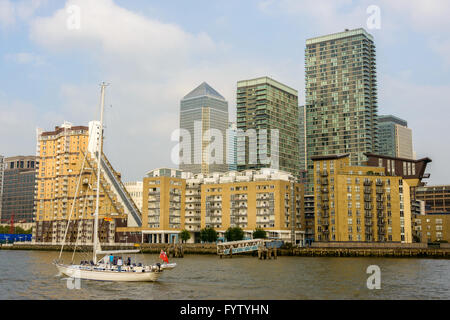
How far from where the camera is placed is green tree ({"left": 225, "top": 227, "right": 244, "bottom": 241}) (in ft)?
613

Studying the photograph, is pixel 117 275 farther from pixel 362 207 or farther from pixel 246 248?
pixel 362 207

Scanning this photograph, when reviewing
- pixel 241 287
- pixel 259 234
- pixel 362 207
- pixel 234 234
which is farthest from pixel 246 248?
pixel 241 287

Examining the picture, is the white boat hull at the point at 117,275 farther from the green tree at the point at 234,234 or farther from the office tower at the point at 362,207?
the green tree at the point at 234,234

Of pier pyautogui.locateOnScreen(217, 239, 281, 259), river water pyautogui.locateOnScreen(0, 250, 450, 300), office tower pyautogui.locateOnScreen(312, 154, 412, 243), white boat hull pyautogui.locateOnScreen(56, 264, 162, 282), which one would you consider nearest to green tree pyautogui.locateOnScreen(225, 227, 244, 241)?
pier pyautogui.locateOnScreen(217, 239, 281, 259)

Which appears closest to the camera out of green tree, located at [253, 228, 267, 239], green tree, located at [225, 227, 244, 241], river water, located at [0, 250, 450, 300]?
river water, located at [0, 250, 450, 300]

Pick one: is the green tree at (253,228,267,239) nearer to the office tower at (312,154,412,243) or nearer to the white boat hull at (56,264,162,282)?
the office tower at (312,154,412,243)

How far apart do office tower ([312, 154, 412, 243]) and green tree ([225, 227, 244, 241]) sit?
28.9 metres

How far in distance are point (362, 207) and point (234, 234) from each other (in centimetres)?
4713

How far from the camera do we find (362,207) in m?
170

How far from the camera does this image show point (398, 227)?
562 ft
